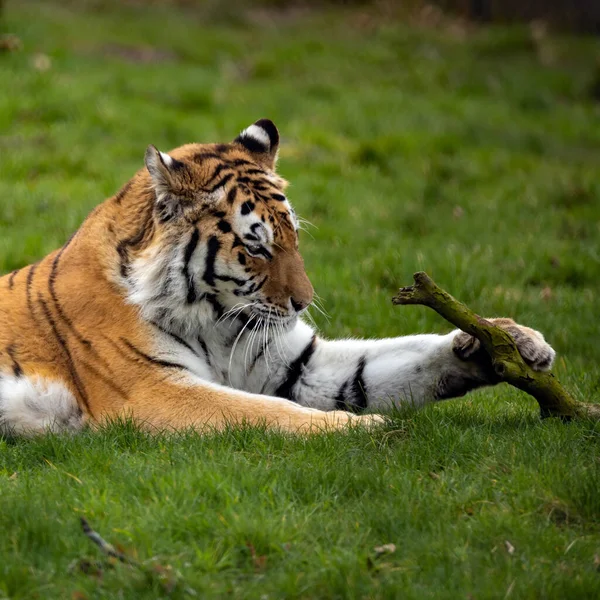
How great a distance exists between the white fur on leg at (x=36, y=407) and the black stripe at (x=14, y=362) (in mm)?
57

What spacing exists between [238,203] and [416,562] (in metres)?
2.10

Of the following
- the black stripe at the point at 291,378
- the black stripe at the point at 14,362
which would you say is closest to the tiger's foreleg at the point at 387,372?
the black stripe at the point at 291,378

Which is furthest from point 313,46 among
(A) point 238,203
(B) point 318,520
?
(B) point 318,520

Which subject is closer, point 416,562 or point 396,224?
point 416,562

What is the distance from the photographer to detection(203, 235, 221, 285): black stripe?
4.84 meters

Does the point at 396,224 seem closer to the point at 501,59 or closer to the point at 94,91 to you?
the point at 94,91

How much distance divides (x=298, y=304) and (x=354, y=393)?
0.64 m

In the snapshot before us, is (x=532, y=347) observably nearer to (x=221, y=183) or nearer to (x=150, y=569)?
(x=221, y=183)

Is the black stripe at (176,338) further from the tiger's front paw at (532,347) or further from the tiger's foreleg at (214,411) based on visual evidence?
the tiger's front paw at (532,347)

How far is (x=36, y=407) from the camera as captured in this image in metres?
4.86

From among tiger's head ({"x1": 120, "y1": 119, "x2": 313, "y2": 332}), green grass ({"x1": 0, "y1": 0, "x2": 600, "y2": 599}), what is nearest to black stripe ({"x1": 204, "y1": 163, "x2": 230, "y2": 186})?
tiger's head ({"x1": 120, "y1": 119, "x2": 313, "y2": 332})

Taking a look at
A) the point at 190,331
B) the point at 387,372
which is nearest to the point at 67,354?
the point at 190,331

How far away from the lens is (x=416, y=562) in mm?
3465

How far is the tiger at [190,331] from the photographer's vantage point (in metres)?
4.75
